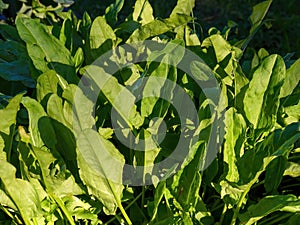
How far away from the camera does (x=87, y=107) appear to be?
1.13 metres

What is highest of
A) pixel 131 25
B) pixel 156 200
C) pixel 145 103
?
pixel 131 25

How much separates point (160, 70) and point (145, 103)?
3.1 inches

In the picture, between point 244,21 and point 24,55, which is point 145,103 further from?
point 244,21

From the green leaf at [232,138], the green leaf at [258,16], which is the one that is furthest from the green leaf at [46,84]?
the green leaf at [258,16]

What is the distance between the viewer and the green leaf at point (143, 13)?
153cm

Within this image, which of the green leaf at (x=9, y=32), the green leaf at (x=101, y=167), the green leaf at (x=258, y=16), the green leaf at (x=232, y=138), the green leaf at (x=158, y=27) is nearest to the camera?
the green leaf at (x=101, y=167)

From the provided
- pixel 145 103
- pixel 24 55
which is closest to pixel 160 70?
pixel 145 103

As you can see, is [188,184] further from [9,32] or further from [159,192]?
[9,32]

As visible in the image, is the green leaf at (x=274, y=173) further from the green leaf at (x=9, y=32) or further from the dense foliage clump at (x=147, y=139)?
the green leaf at (x=9, y=32)

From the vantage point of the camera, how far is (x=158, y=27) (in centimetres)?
131

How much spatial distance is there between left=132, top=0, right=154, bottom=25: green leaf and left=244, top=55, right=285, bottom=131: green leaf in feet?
1.33

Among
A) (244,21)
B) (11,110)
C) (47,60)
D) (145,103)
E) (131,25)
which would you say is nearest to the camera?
(11,110)

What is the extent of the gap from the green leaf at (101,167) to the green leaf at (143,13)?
0.53 metres

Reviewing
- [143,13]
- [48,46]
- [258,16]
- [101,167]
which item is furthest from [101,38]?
[258,16]
